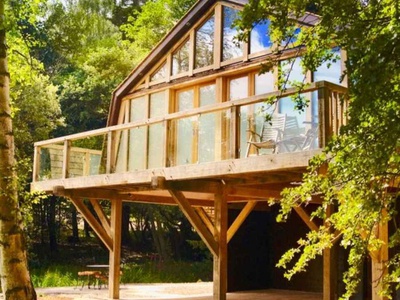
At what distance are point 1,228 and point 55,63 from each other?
65.6 feet

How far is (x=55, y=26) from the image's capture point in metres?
27.1

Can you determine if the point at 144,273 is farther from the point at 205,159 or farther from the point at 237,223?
the point at 205,159

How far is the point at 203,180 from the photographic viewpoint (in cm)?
832

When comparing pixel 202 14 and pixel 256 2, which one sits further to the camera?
pixel 202 14

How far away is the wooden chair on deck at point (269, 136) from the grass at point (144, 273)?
887 cm

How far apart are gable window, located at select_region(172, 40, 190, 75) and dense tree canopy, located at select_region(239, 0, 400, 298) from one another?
25.4 feet

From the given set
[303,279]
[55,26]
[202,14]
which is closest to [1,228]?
[202,14]

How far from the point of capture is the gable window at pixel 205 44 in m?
11.1

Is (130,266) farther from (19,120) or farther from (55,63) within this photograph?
(55,63)

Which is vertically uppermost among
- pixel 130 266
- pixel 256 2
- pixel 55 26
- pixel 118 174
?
pixel 55 26

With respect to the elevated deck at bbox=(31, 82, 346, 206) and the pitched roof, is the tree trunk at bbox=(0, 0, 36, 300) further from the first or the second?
the pitched roof

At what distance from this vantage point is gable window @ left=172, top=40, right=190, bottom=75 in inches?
454

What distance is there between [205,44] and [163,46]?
947 mm

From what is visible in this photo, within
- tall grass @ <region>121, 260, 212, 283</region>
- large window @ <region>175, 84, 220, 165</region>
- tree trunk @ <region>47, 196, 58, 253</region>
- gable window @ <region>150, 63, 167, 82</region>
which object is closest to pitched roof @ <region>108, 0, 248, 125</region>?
gable window @ <region>150, 63, 167, 82</region>
